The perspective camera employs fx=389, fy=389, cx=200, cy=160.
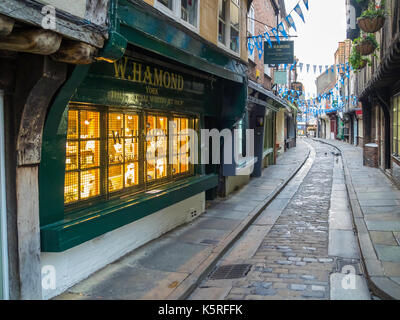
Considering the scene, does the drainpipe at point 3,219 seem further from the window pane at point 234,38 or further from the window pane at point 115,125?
the window pane at point 234,38

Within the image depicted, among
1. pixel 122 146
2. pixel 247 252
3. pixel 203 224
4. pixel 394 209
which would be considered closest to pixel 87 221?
pixel 122 146

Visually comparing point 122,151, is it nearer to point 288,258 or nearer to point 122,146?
point 122,146

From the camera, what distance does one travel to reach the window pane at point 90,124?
5516 mm

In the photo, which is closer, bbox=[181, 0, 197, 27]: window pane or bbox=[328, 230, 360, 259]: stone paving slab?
bbox=[328, 230, 360, 259]: stone paving slab

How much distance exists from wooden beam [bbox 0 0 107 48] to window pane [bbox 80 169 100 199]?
6.85 feet


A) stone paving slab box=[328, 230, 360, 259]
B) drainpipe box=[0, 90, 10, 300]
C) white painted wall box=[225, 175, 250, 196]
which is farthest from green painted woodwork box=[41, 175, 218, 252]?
white painted wall box=[225, 175, 250, 196]

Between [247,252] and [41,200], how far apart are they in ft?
12.8

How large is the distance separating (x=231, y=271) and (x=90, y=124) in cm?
312

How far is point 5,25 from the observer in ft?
10.00

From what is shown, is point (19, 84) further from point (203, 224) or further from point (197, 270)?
point (203, 224)

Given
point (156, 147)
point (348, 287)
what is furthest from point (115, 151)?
Result: point (348, 287)

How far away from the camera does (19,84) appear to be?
4.11 m

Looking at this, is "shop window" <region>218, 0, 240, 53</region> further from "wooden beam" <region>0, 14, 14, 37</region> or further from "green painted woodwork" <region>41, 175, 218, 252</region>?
"wooden beam" <region>0, 14, 14, 37</region>

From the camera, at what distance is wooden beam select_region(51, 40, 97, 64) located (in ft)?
12.8
